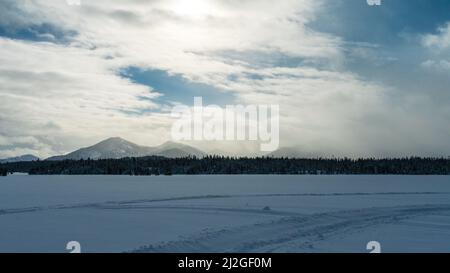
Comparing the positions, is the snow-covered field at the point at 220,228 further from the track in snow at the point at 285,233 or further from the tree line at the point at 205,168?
the tree line at the point at 205,168

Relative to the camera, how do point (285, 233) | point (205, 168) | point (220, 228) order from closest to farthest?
1. point (285, 233)
2. point (220, 228)
3. point (205, 168)

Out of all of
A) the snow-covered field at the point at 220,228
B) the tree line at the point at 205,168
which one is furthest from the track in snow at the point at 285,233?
the tree line at the point at 205,168

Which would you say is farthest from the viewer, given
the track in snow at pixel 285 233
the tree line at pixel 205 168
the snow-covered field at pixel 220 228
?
the tree line at pixel 205 168

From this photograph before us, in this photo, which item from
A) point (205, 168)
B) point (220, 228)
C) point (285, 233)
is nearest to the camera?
point (285, 233)

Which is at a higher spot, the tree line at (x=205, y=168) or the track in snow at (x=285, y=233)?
the tree line at (x=205, y=168)

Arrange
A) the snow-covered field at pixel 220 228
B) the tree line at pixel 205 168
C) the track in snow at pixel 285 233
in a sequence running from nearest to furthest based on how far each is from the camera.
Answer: the track in snow at pixel 285 233
the snow-covered field at pixel 220 228
the tree line at pixel 205 168

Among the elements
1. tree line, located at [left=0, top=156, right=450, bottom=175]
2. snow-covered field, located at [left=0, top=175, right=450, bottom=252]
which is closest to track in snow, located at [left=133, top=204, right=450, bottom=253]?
snow-covered field, located at [left=0, top=175, right=450, bottom=252]

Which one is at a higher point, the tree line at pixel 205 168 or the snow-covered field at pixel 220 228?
the tree line at pixel 205 168

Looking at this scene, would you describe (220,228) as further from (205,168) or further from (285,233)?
(205,168)

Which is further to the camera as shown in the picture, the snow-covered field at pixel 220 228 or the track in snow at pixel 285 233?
the snow-covered field at pixel 220 228

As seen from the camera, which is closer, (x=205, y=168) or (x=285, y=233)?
(x=285, y=233)

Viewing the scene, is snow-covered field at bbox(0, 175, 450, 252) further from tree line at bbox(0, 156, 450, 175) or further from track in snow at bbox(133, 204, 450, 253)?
tree line at bbox(0, 156, 450, 175)

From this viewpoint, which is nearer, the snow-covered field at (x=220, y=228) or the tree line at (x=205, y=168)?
the snow-covered field at (x=220, y=228)

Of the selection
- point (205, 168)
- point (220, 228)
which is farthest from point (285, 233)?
point (205, 168)
